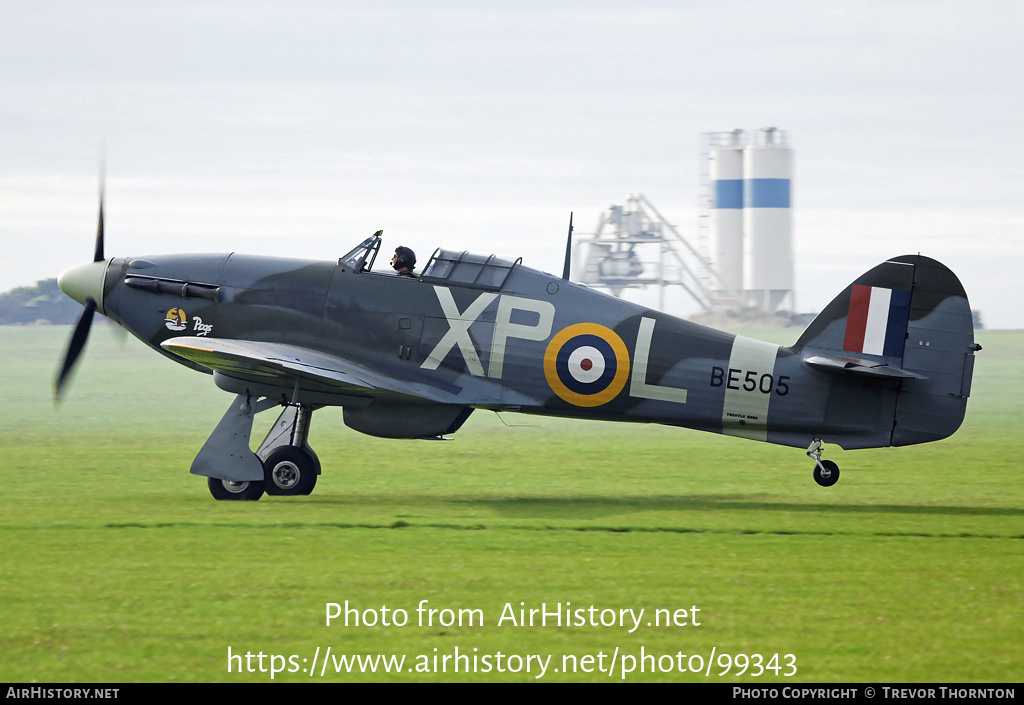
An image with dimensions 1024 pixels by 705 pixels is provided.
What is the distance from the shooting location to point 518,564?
8.30m

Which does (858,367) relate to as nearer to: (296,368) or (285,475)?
(296,368)

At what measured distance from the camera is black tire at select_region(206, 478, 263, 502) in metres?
11.6

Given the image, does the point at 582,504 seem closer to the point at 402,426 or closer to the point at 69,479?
the point at 402,426

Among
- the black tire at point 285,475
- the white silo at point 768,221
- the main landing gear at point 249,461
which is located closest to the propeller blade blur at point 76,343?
the main landing gear at point 249,461

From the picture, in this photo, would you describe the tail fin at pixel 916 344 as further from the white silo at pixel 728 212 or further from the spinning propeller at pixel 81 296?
the white silo at pixel 728 212

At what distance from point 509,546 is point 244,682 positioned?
3.81 metres

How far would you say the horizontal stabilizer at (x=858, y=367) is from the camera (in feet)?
37.1

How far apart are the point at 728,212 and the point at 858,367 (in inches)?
2930

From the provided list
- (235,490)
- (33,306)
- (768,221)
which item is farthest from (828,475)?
(768,221)

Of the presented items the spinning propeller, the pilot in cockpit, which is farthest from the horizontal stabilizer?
the spinning propeller

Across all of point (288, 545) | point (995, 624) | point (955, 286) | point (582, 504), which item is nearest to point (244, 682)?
point (288, 545)

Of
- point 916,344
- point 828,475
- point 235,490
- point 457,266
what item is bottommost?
point 235,490

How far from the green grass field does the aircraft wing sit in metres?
1.17

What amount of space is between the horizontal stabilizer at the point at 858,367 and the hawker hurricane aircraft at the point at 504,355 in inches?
0.8
